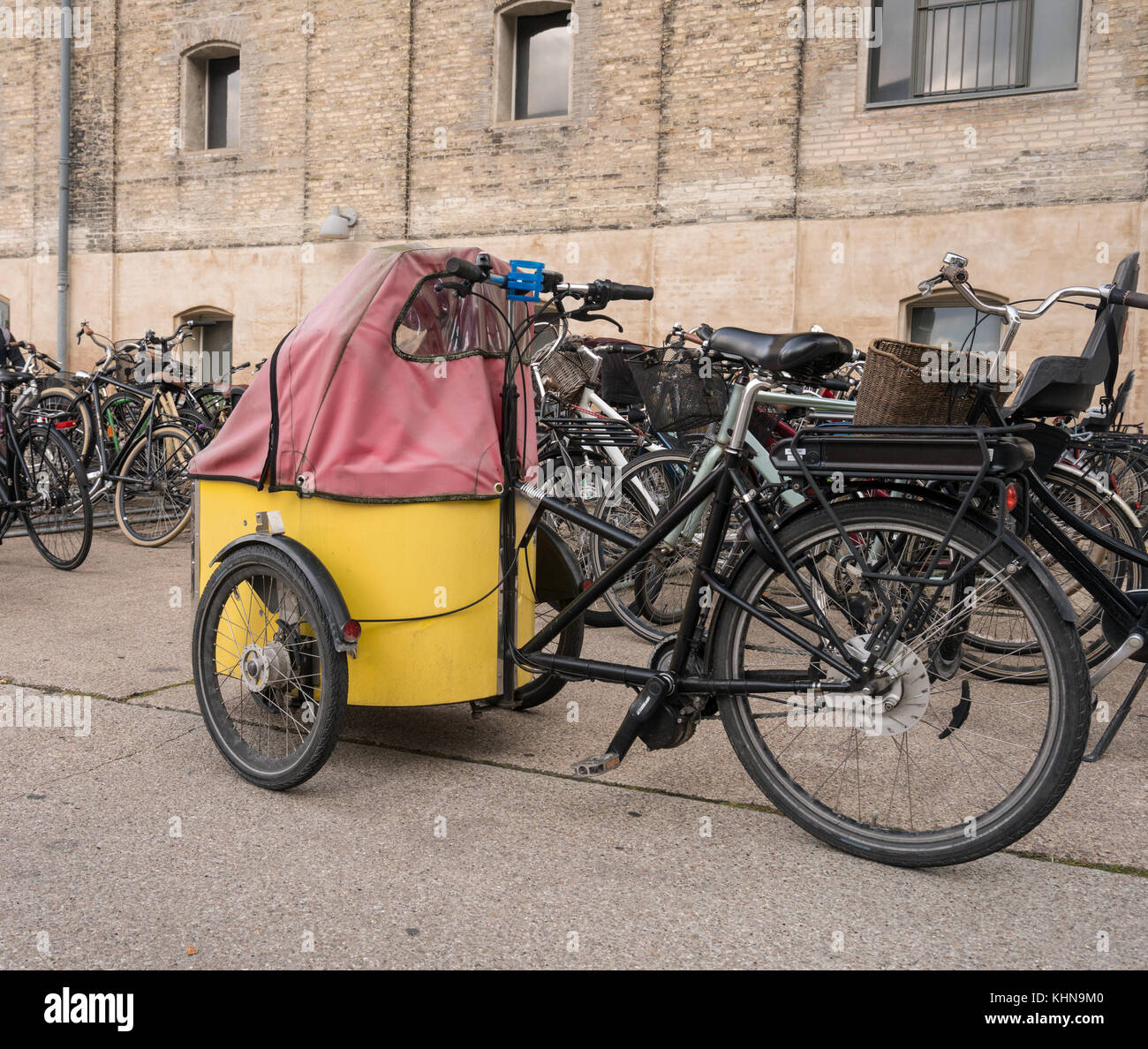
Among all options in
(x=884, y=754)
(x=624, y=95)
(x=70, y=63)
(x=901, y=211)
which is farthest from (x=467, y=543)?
(x=70, y=63)

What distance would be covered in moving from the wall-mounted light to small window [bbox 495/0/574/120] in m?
2.22

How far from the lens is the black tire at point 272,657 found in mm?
3188

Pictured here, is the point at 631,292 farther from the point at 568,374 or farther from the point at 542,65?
the point at 542,65

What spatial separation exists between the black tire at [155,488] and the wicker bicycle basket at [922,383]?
20.0ft

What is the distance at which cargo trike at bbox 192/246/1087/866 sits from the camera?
277cm

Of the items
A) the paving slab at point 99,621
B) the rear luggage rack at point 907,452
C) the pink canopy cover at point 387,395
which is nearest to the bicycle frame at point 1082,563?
the rear luggage rack at point 907,452

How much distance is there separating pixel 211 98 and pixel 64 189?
8.00 ft

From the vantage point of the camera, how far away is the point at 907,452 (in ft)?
8.98

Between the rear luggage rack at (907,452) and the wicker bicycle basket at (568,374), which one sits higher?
the wicker bicycle basket at (568,374)

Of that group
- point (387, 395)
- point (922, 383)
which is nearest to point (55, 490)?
point (387, 395)

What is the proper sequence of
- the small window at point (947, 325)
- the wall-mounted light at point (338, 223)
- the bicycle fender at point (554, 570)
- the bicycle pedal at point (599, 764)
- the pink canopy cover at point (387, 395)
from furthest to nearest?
1. the wall-mounted light at point (338, 223)
2. the small window at point (947, 325)
3. the bicycle fender at point (554, 570)
4. the pink canopy cover at point (387, 395)
5. the bicycle pedal at point (599, 764)

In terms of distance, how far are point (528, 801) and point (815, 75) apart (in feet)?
33.2

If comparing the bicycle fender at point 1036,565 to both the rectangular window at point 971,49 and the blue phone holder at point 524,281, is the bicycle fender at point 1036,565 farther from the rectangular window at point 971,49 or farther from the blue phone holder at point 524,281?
the rectangular window at point 971,49
